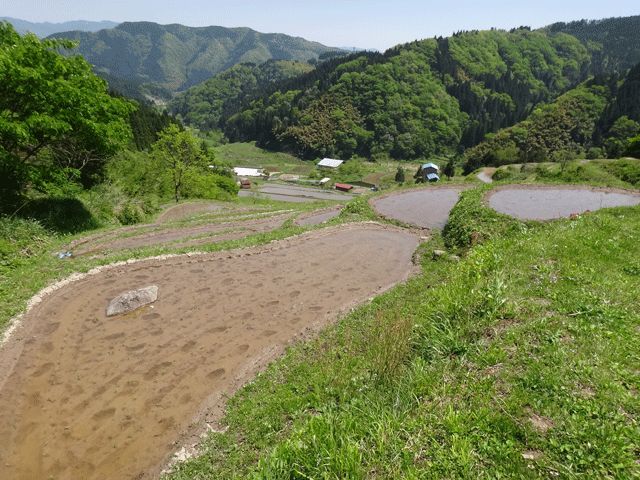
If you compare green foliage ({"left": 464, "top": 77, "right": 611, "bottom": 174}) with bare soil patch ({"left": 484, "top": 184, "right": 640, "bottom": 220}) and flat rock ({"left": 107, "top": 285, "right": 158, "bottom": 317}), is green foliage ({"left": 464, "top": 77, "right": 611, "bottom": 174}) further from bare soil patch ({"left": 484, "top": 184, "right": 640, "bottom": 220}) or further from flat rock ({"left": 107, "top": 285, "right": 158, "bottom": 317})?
flat rock ({"left": 107, "top": 285, "right": 158, "bottom": 317})

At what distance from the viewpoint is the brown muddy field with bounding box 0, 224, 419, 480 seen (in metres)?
6.76

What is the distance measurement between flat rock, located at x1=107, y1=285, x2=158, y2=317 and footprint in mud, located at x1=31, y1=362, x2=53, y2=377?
7.64 feet

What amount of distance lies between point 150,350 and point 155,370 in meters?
0.92

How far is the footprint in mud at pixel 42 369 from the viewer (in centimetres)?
850

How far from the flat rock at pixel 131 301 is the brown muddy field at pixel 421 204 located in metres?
15.6

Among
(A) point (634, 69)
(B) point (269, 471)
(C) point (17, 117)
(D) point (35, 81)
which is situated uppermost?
(A) point (634, 69)

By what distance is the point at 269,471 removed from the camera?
4.86 m

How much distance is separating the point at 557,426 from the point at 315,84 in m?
208

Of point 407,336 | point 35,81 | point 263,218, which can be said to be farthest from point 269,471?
point 263,218

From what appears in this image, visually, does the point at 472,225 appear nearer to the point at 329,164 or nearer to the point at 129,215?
the point at 129,215

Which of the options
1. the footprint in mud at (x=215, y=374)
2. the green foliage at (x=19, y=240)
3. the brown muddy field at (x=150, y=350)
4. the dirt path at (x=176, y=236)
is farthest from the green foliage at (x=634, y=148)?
the green foliage at (x=19, y=240)

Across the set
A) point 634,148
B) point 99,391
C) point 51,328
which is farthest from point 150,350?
point 634,148

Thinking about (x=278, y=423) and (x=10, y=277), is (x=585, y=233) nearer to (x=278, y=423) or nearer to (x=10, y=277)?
(x=278, y=423)

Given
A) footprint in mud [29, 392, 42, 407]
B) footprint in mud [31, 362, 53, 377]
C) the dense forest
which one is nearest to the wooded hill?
the dense forest
